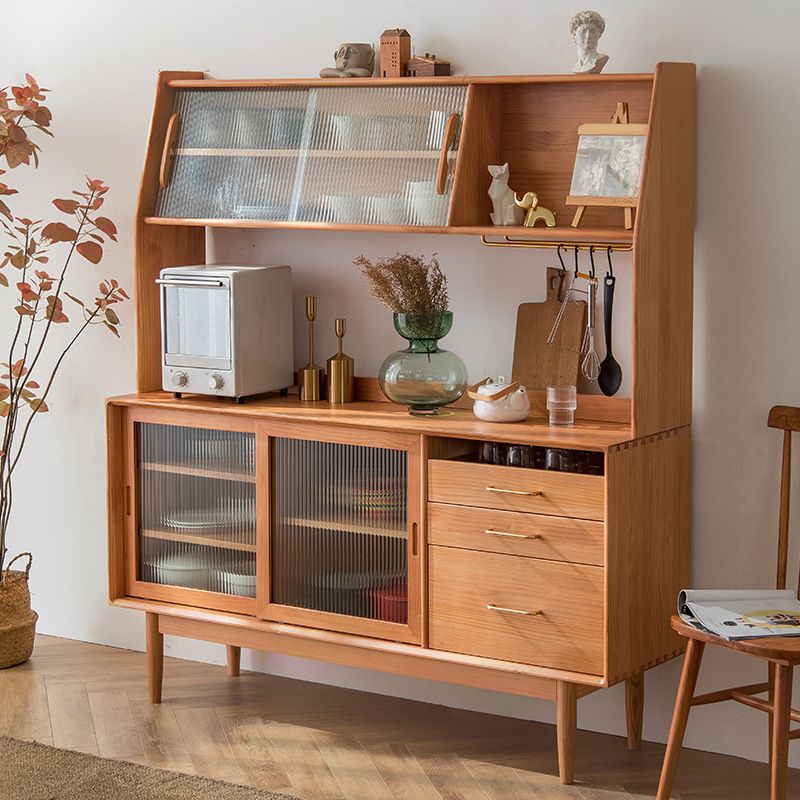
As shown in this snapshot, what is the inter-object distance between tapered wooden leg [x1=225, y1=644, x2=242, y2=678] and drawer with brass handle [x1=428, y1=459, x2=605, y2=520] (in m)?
1.16

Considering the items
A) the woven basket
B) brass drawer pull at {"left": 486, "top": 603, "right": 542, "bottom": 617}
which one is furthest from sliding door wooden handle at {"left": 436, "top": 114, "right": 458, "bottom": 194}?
the woven basket

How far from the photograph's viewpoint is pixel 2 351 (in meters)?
4.92

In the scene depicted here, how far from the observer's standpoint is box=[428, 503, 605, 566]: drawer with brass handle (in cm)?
344

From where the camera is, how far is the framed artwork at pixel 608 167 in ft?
11.6

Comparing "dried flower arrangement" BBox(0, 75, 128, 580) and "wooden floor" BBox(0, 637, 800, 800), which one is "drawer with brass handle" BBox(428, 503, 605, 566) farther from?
"dried flower arrangement" BBox(0, 75, 128, 580)

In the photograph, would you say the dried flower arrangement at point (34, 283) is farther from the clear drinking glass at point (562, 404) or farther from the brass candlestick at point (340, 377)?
the clear drinking glass at point (562, 404)

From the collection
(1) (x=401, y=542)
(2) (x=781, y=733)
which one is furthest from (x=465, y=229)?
(2) (x=781, y=733)

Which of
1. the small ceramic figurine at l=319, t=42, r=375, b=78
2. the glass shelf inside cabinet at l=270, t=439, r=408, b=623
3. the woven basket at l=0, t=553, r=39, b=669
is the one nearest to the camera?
the glass shelf inside cabinet at l=270, t=439, r=408, b=623

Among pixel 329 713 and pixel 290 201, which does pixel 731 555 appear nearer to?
pixel 329 713

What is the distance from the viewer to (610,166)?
358cm

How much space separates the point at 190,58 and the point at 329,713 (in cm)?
204

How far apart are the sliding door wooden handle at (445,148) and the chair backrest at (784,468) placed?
1.02m

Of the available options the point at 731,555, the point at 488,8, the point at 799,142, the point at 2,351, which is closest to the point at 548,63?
the point at 488,8

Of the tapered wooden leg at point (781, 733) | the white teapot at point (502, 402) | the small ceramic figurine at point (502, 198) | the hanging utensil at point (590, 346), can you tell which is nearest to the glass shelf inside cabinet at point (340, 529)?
the white teapot at point (502, 402)
